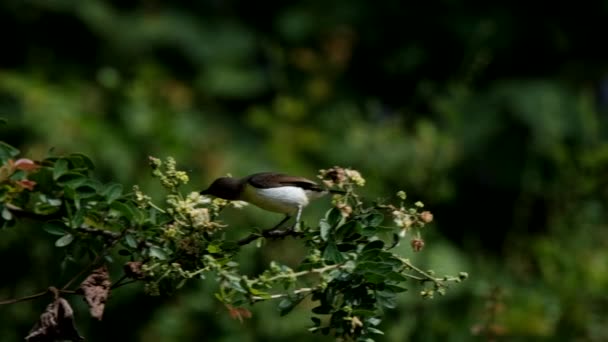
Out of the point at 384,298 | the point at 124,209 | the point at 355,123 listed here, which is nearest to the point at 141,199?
the point at 124,209

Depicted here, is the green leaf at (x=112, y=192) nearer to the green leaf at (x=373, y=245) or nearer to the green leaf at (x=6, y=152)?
the green leaf at (x=6, y=152)

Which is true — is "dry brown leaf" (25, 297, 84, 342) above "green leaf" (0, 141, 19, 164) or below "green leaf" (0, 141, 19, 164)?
below

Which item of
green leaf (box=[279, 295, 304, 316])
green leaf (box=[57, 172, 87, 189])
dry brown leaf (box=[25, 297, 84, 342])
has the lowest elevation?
dry brown leaf (box=[25, 297, 84, 342])

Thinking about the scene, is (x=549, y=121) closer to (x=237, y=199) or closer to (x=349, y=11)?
(x=349, y=11)

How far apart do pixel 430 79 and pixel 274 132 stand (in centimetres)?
87

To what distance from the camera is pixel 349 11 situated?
5371 mm

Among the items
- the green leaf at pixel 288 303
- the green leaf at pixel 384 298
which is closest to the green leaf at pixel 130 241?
the green leaf at pixel 288 303

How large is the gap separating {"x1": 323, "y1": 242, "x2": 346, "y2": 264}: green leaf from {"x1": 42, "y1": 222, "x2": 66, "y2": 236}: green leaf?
0.35 m

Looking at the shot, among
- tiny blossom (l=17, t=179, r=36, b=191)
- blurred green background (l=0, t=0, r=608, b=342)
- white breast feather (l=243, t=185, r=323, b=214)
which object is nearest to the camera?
tiny blossom (l=17, t=179, r=36, b=191)

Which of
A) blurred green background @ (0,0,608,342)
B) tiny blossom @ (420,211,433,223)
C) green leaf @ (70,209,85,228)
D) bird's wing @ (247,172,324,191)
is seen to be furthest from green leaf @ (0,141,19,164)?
blurred green background @ (0,0,608,342)

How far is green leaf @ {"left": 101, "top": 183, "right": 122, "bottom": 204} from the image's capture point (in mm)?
1579

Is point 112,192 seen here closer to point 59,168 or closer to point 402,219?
point 59,168

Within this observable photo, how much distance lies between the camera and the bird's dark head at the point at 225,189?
1.67 meters

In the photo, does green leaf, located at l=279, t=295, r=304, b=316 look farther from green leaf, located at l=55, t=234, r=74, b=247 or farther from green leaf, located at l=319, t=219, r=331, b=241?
green leaf, located at l=55, t=234, r=74, b=247
